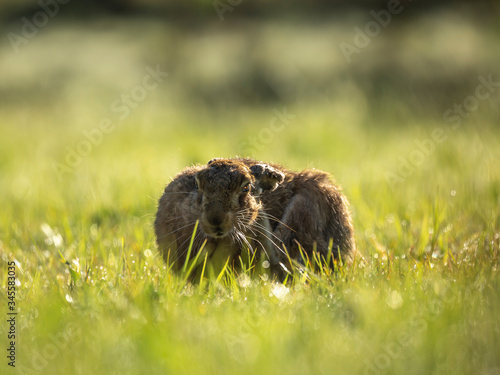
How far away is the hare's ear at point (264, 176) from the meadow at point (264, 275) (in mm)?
661

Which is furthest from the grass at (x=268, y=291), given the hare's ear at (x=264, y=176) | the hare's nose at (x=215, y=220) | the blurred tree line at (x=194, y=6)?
the blurred tree line at (x=194, y=6)

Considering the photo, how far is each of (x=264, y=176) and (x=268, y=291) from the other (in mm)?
924

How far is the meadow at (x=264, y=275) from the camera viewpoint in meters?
2.87

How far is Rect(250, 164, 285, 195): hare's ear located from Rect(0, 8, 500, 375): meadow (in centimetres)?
66

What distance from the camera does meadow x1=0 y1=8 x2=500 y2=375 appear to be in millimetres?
2873

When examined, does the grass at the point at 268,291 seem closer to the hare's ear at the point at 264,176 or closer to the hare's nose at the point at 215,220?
the hare's nose at the point at 215,220

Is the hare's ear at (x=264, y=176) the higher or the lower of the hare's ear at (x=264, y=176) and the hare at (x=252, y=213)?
the higher

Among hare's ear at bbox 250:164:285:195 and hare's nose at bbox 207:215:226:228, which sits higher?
hare's ear at bbox 250:164:285:195

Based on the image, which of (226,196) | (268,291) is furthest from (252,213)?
(268,291)

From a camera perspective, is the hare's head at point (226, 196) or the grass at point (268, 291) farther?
the hare's head at point (226, 196)

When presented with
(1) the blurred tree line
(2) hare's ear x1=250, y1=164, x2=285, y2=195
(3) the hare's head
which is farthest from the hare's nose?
(1) the blurred tree line

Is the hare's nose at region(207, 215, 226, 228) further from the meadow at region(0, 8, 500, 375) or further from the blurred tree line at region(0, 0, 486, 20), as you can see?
the blurred tree line at region(0, 0, 486, 20)

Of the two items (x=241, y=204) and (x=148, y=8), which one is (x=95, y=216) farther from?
(x=148, y=8)

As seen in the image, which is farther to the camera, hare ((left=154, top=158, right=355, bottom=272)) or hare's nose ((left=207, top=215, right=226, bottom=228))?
hare ((left=154, top=158, right=355, bottom=272))
